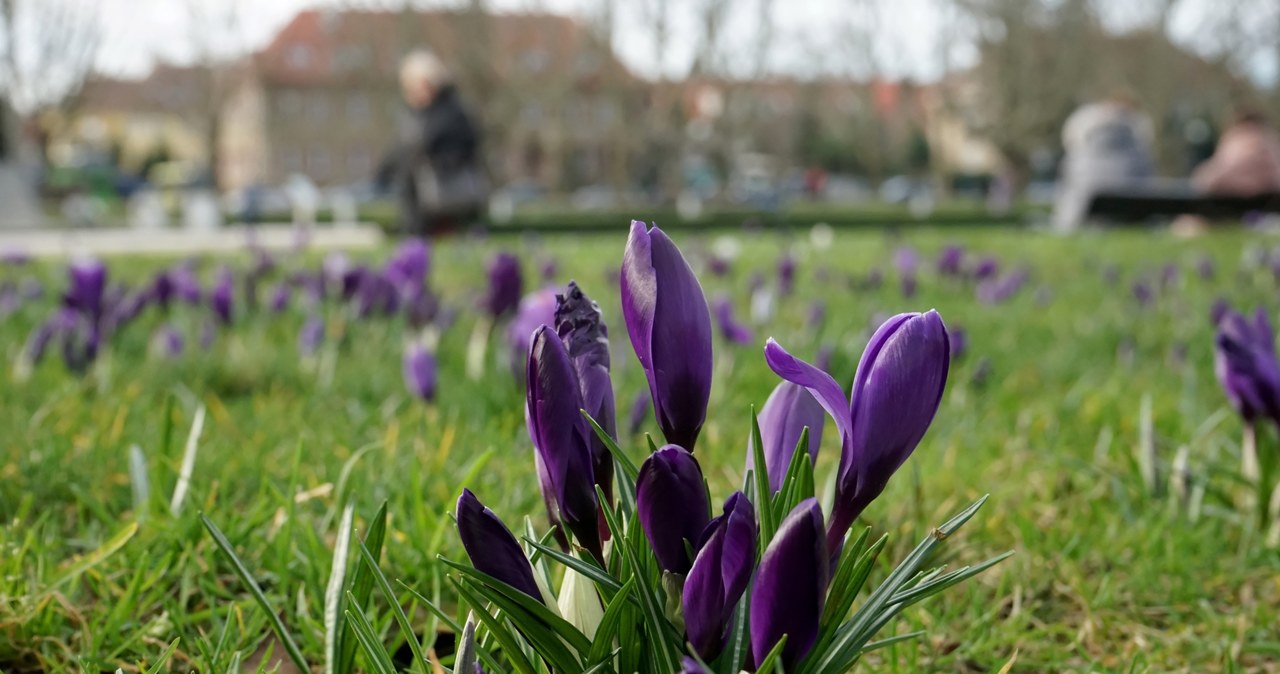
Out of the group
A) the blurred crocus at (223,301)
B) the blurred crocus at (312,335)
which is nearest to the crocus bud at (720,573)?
the blurred crocus at (312,335)

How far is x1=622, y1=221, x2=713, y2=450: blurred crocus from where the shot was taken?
91 cm

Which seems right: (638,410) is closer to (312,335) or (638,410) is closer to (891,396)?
(891,396)

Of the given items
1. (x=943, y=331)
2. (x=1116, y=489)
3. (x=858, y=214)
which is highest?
(x=943, y=331)

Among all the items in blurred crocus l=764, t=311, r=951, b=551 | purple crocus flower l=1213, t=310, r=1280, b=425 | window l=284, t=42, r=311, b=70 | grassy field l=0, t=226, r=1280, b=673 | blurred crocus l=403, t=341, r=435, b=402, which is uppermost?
window l=284, t=42, r=311, b=70

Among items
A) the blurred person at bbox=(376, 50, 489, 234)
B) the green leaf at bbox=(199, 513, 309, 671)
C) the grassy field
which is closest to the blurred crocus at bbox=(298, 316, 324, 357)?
the grassy field

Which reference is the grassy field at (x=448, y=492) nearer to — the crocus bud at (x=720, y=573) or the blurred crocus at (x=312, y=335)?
the blurred crocus at (x=312, y=335)

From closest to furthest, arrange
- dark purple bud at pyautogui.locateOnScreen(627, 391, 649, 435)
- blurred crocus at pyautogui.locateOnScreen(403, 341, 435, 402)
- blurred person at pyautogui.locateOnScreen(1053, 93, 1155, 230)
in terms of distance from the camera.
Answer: dark purple bud at pyautogui.locateOnScreen(627, 391, 649, 435), blurred crocus at pyautogui.locateOnScreen(403, 341, 435, 402), blurred person at pyautogui.locateOnScreen(1053, 93, 1155, 230)

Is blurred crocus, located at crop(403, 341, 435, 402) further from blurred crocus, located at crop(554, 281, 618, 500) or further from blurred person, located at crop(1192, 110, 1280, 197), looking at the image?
blurred person, located at crop(1192, 110, 1280, 197)

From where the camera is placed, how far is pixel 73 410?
268 centimetres

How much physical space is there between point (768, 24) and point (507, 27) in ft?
24.3

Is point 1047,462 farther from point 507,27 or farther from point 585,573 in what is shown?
point 507,27

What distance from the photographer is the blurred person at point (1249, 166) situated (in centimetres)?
1482

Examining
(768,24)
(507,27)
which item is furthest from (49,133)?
(768,24)

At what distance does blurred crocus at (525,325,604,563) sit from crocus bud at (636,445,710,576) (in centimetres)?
10
